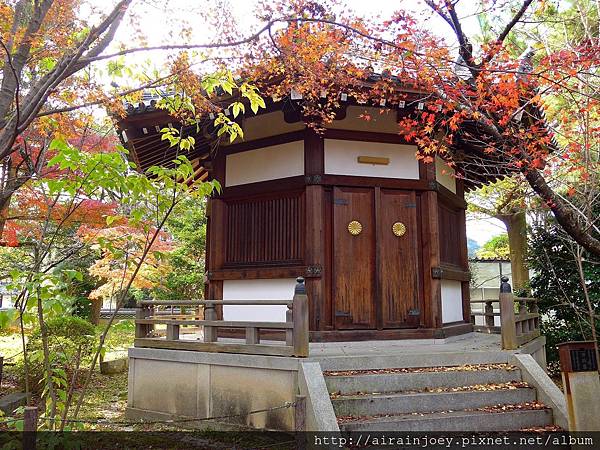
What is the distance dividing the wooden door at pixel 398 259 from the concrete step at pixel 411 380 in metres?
1.65

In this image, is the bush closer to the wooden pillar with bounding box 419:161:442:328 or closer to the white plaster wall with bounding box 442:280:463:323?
the wooden pillar with bounding box 419:161:442:328

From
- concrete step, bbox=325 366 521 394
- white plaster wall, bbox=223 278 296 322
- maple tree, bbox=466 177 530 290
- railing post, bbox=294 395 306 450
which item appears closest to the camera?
railing post, bbox=294 395 306 450

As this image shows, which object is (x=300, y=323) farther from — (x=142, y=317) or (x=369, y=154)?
(x=369, y=154)

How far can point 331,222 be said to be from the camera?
6.76 metres

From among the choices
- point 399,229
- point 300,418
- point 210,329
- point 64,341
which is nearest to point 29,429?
point 300,418

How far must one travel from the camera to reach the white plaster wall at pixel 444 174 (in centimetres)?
761

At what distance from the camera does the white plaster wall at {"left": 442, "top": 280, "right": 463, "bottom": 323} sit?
24.2 ft

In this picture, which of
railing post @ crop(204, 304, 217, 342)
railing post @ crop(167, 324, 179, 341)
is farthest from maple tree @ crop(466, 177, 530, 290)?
railing post @ crop(167, 324, 179, 341)

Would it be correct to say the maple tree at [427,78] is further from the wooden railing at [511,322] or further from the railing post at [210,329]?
the railing post at [210,329]

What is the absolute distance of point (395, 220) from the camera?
7016 mm

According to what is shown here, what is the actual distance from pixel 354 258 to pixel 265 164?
2.08 meters

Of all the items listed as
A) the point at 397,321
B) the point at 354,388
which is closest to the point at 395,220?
the point at 397,321

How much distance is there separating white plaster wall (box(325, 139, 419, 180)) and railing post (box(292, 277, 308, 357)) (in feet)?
7.81

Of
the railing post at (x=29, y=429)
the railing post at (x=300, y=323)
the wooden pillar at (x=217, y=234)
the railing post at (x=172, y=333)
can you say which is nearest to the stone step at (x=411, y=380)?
the railing post at (x=300, y=323)
